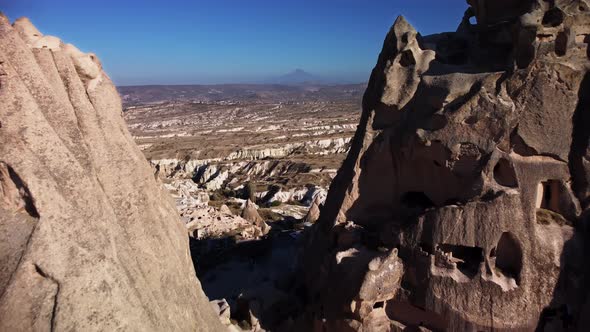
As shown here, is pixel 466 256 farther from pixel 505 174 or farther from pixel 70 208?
pixel 70 208

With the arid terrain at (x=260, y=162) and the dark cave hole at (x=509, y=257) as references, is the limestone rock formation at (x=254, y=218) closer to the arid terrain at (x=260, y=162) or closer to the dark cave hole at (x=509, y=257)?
the arid terrain at (x=260, y=162)

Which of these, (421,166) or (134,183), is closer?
(134,183)

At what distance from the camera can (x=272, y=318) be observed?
442 inches

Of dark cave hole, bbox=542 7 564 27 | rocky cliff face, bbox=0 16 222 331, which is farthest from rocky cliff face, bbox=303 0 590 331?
rocky cliff face, bbox=0 16 222 331

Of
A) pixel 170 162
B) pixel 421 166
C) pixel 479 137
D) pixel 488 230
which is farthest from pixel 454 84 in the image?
pixel 170 162

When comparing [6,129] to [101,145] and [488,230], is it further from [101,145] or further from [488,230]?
[488,230]

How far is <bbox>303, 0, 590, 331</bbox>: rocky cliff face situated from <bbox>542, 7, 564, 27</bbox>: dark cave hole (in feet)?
0.07

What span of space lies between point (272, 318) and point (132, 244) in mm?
6074

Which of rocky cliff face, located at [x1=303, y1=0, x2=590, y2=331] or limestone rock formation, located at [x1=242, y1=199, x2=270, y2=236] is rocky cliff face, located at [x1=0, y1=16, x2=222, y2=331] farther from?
limestone rock formation, located at [x1=242, y1=199, x2=270, y2=236]

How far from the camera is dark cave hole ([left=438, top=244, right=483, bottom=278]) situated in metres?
8.58

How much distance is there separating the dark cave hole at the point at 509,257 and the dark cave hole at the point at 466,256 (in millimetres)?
445

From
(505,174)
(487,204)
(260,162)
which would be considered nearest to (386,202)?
(487,204)

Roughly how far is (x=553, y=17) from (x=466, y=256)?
5.74m

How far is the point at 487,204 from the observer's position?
8.42 metres
